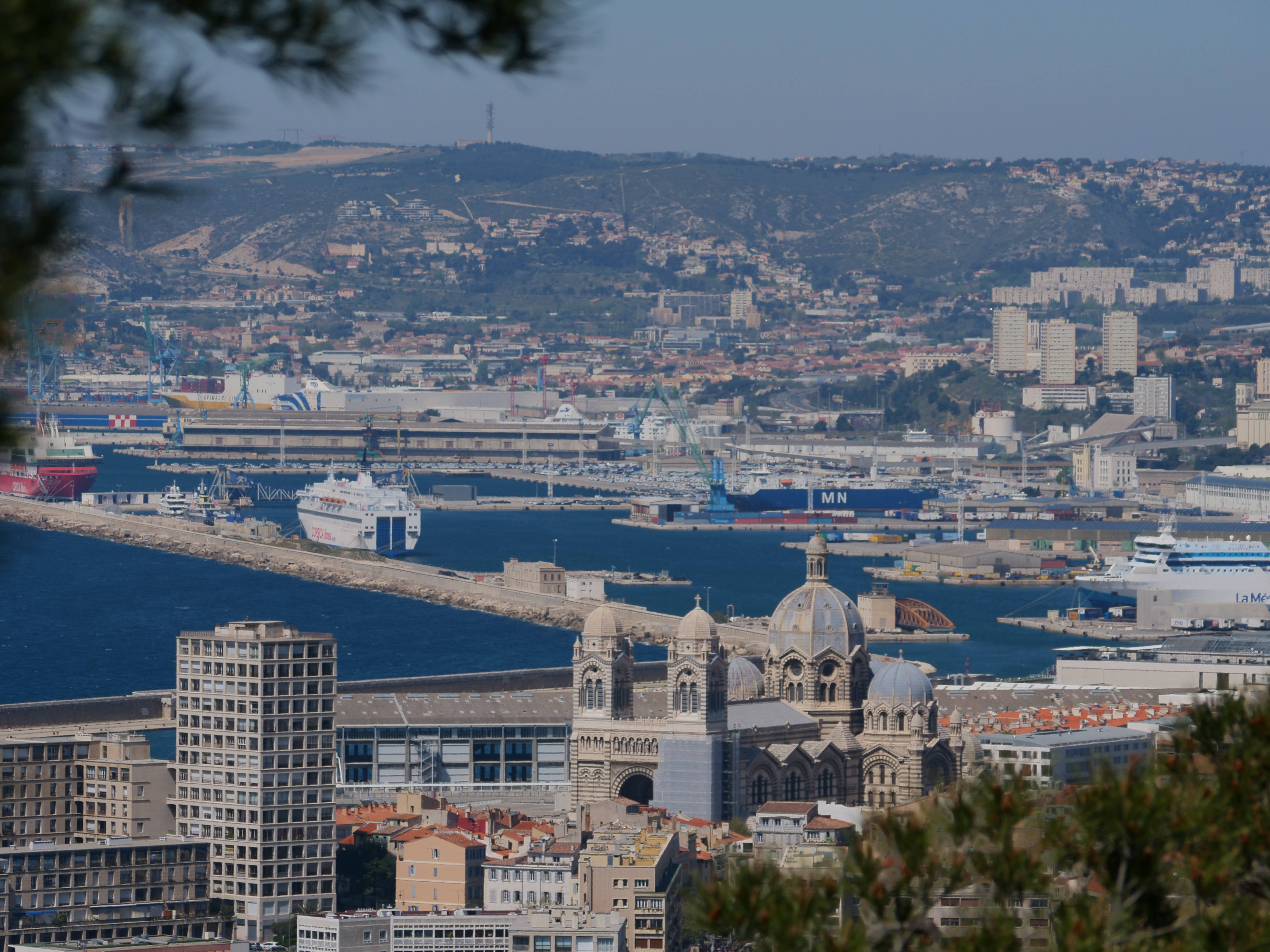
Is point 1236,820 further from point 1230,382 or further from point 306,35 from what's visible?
point 1230,382

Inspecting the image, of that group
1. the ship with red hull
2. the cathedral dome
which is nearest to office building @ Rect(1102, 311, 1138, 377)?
the ship with red hull

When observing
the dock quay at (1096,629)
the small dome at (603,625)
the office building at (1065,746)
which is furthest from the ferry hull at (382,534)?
the small dome at (603,625)

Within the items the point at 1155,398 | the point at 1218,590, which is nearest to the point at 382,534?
the point at 1218,590

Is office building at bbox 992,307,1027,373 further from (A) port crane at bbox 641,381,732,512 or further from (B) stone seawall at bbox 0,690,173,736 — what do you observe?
(B) stone seawall at bbox 0,690,173,736

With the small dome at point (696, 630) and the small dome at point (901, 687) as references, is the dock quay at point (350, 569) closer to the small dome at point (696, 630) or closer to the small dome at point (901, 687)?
the small dome at point (901, 687)

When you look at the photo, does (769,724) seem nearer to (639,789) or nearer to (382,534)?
(639,789)

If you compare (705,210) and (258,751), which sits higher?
(705,210)
